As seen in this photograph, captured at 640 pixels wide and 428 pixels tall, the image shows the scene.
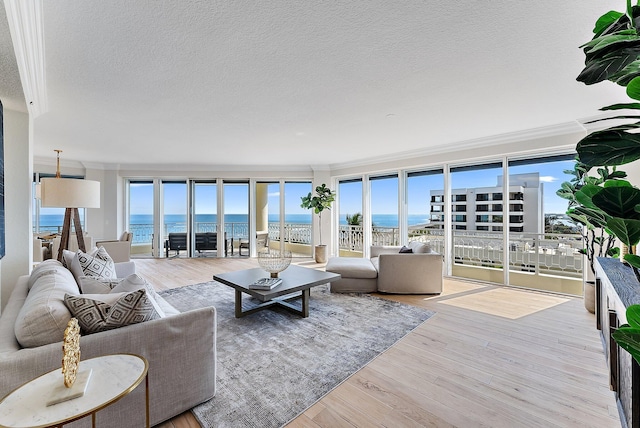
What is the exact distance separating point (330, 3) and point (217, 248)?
6.92 meters

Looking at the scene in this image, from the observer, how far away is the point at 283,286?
10.5ft

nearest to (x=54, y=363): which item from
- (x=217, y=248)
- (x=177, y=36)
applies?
→ (x=177, y=36)

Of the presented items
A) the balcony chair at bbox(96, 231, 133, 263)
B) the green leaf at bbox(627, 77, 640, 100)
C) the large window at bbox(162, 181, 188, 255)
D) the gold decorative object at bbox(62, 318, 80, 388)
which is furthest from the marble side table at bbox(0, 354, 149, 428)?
the large window at bbox(162, 181, 188, 255)

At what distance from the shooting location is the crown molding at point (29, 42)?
161 centimetres

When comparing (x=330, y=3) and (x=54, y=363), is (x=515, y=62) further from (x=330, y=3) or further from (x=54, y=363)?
(x=54, y=363)

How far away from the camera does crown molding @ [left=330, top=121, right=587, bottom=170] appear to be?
3.99 meters

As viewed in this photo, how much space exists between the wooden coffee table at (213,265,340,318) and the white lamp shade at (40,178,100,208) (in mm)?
1740

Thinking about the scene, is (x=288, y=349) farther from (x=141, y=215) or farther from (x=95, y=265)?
(x=141, y=215)

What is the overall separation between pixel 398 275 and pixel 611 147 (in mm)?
3573

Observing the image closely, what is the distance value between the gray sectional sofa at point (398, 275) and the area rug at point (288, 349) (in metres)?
0.22

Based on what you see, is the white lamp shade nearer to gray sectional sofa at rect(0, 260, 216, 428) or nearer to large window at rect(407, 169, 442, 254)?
gray sectional sofa at rect(0, 260, 216, 428)

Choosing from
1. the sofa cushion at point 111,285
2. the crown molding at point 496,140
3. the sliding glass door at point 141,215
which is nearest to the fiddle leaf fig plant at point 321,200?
the crown molding at point 496,140

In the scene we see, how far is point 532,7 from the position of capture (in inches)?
68.2

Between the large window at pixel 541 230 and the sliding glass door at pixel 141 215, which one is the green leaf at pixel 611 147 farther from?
the sliding glass door at pixel 141 215
